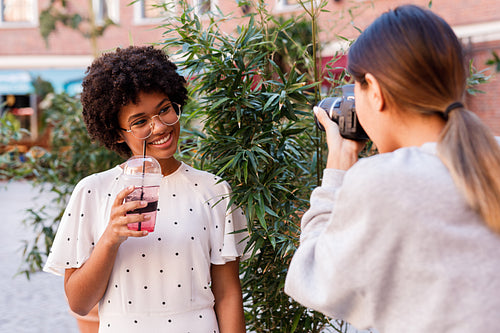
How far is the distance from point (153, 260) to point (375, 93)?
888mm

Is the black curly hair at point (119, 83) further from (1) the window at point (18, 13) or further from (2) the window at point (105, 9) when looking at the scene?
(1) the window at point (18, 13)

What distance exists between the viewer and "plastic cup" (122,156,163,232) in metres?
1.44

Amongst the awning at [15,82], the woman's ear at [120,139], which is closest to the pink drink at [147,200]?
the woman's ear at [120,139]

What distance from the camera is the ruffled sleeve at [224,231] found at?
1.72m

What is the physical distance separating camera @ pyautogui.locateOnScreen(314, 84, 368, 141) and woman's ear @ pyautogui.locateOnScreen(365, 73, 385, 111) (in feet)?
0.55

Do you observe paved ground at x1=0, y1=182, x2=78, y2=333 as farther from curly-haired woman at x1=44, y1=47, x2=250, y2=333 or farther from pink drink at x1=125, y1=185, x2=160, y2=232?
pink drink at x1=125, y1=185, x2=160, y2=232

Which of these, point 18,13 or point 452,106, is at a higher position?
point 18,13

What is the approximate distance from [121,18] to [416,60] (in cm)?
1619

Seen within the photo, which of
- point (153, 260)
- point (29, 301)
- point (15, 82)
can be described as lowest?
point (29, 301)

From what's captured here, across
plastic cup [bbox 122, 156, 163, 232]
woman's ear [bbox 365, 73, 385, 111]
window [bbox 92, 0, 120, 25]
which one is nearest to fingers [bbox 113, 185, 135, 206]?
plastic cup [bbox 122, 156, 163, 232]

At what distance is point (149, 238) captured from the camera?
165cm

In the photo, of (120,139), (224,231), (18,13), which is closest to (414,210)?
(224,231)

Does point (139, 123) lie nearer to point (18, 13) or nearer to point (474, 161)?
point (474, 161)

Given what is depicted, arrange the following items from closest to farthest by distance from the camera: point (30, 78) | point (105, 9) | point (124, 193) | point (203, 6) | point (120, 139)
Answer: point (124, 193)
point (120, 139)
point (203, 6)
point (105, 9)
point (30, 78)
